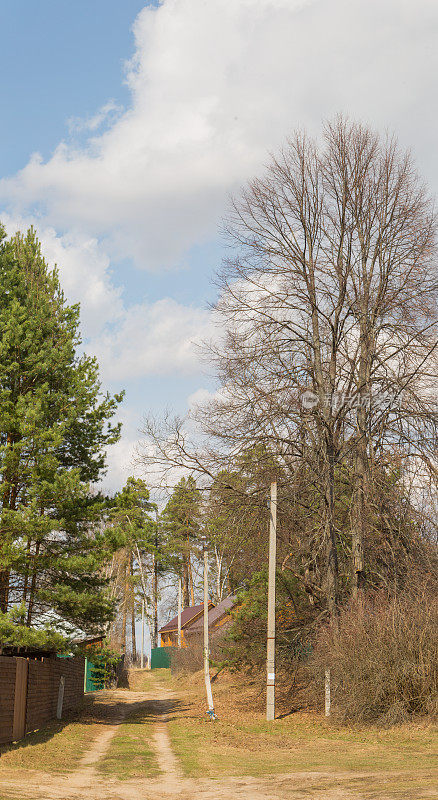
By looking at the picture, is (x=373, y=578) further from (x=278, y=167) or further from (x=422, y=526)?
(x=278, y=167)

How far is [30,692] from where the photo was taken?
17672 millimetres

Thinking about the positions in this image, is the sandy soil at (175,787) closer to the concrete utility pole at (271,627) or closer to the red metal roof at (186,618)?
the concrete utility pole at (271,627)

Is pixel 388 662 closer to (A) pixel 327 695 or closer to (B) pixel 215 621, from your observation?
(A) pixel 327 695

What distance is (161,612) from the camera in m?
83.4

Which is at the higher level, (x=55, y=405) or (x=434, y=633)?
(x=55, y=405)

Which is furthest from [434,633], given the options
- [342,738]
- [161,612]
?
[161,612]

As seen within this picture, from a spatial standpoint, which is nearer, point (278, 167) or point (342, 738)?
point (342, 738)

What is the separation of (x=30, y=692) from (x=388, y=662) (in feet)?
28.0

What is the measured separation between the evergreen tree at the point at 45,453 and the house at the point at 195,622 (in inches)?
911

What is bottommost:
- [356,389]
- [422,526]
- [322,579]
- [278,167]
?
[322,579]

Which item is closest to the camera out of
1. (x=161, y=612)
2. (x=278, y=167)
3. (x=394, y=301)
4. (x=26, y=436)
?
(x=26, y=436)

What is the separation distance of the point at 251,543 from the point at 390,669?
917 centimetres

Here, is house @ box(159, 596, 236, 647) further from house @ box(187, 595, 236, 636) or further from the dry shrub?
the dry shrub

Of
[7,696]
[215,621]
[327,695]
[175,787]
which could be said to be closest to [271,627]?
[327,695]
